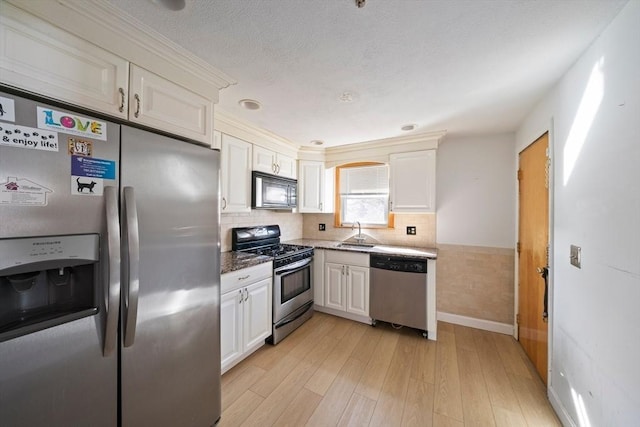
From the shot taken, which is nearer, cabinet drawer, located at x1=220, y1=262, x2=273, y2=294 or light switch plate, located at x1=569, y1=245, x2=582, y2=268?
light switch plate, located at x1=569, y1=245, x2=582, y2=268

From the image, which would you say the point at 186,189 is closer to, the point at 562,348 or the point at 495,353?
the point at 562,348

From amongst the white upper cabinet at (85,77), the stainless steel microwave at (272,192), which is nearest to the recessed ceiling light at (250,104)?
the white upper cabinet at (85,77)

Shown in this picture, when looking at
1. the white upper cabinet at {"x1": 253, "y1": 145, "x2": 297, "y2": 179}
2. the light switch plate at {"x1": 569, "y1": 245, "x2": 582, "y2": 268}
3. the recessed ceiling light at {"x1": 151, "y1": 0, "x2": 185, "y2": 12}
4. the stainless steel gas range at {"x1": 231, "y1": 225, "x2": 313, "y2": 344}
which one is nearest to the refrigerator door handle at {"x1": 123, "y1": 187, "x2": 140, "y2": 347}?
the recessed ceiling light at {"x1": 151, "y1": 0, "x2": 185, "y2": 12}

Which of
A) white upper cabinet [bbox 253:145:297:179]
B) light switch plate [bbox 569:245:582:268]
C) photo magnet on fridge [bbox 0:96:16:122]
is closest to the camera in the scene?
photo magnet on fridge [bbox 0:96:16:122]

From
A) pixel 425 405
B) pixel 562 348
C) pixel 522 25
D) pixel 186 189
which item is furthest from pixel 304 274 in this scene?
pixel 522 25

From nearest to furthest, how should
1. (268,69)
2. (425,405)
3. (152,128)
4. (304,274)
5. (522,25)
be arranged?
1. (522,25)
2. (152,128)
3. (268,69)
4. (425,405)
5. (304,274)

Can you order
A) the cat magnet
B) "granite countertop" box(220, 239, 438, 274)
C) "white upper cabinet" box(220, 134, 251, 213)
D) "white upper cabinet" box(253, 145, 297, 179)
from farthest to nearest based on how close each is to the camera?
1. "white upper cabinet" box(253, 145, 297, 179)
2. "white upper cabinet" box(220, 134, 251, 213)
3. "granite countertop" box(220, 239, 438, 274)
4. the cat magnet

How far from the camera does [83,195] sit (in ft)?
3.07

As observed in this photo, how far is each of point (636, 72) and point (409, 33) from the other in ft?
3.16

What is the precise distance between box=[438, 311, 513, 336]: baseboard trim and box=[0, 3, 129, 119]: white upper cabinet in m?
3.68

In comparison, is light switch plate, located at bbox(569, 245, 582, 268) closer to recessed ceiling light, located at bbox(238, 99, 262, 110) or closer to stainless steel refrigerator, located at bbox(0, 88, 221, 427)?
stainless steel refrigerator, located at bbox(0, 88, 221, 427)

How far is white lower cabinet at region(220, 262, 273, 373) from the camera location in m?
1.85

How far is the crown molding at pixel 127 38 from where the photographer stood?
3.06ft

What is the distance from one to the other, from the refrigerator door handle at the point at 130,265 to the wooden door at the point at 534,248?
9.02 ft
